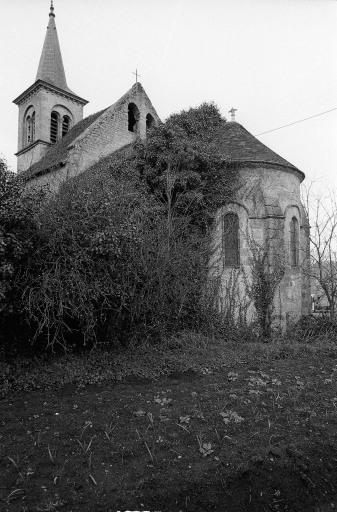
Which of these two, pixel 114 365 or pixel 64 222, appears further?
pixel 114 365

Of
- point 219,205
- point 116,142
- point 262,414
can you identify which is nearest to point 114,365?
point 262,414

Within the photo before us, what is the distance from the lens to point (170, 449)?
481 cm

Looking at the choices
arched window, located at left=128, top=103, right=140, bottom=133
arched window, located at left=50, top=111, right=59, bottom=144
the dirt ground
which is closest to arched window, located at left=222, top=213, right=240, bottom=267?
arched window, located at left=128, top=103, right=140, bottom=133

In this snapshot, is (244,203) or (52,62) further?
(52,62)

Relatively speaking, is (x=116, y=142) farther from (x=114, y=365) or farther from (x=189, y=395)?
(x=189, y=395)

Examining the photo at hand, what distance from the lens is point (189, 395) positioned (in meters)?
6.84

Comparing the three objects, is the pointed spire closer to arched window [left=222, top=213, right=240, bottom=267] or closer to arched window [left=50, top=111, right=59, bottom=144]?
arched window [left=50, top=111, right=59, bottom=144]

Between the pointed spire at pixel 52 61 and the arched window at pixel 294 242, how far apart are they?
21.2m

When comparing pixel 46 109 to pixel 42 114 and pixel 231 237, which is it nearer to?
pixel 42 114

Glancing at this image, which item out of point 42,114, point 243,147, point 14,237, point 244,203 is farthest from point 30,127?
point 14,237

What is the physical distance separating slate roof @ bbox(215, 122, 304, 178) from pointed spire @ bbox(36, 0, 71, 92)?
15895mm

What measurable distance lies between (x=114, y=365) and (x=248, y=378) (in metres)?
2.99

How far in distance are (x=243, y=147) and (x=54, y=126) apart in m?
16.9

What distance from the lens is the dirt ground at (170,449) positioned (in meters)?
3.93
